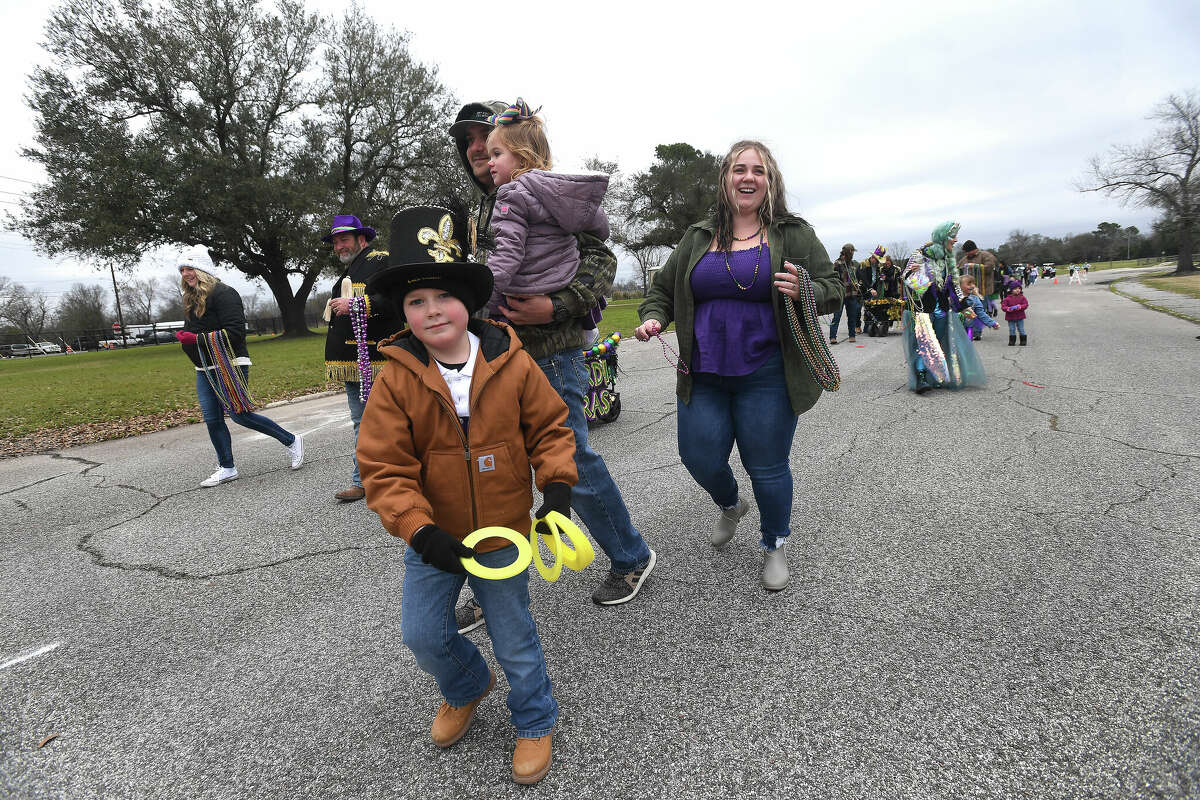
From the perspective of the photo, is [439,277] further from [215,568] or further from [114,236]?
[114,236]

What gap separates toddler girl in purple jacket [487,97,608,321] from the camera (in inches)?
87.6

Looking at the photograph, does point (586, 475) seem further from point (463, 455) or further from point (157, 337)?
point (157, 337)

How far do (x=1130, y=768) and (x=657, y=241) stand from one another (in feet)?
174

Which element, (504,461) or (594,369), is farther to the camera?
(594,369)

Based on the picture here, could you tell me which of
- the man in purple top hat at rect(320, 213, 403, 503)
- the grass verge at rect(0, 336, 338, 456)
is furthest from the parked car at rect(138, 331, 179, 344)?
the man in purple top hat at rect(320, 213, 403, 503)

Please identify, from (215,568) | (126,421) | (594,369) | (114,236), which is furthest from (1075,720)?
(114,236)

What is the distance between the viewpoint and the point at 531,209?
7.42 ft

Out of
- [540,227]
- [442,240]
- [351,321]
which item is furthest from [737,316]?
[351,321]

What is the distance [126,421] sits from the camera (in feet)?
28.6

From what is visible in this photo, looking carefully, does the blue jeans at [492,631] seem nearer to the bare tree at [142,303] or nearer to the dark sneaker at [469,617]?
the dark sneaker at [469,617]

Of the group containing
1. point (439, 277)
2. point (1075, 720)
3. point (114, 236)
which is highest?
point (114, 236)

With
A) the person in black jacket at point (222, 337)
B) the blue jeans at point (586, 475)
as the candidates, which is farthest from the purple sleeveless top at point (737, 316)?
the person in black jacket at point (222, 337)

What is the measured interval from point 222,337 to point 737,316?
181 inches

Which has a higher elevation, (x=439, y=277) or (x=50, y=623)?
(x=439, y=277)
